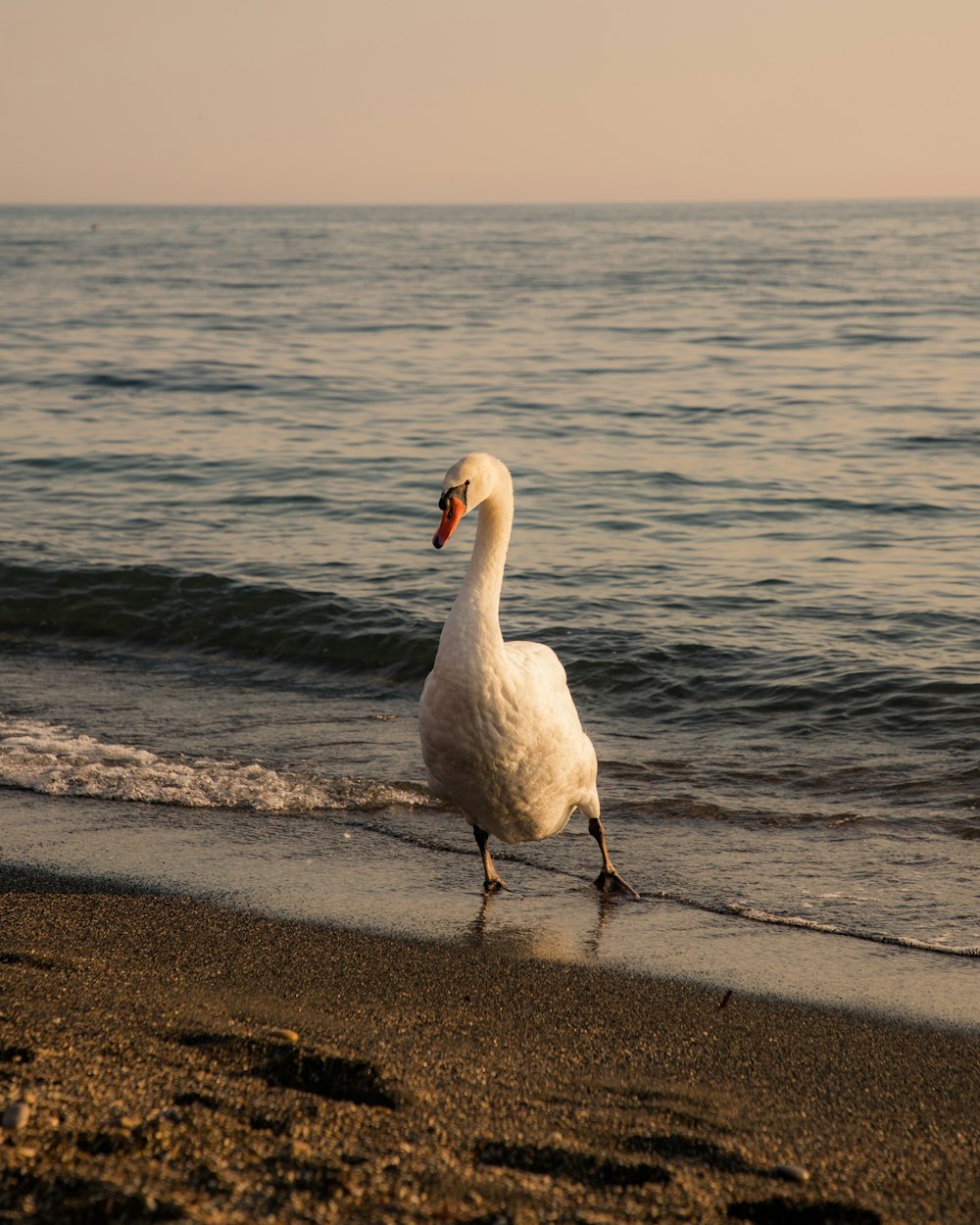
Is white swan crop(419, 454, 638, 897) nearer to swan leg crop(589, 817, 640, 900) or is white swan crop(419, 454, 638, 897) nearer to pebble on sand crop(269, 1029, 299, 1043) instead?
swan leg crop(589, 817, 640, 900)

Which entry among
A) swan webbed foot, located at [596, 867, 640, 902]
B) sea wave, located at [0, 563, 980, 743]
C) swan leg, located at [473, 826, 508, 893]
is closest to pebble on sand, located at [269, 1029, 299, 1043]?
swan leg, located at [473, 826, 508, 893]

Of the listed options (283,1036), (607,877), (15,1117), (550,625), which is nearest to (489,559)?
(607,877)

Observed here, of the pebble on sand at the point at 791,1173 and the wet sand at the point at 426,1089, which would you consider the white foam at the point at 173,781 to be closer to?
the wet sand at the point at 426,1089

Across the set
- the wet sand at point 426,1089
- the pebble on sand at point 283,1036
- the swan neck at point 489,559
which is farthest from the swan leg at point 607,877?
the pebble on sand at point 283,1036

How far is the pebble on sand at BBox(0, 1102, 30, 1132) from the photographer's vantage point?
10.3ft

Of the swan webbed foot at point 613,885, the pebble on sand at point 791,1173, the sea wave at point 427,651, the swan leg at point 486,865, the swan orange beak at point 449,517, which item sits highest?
the swan orange beak at point 449,517

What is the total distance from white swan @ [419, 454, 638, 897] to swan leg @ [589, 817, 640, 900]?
6cm

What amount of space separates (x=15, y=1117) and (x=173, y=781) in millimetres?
4607

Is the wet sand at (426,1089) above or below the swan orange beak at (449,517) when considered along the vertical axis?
below

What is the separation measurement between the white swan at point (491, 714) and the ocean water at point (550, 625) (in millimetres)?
491

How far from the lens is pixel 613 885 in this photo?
6.40 metres

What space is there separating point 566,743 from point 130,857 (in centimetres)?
215

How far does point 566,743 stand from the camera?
6.04 m

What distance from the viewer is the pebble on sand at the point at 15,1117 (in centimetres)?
312
